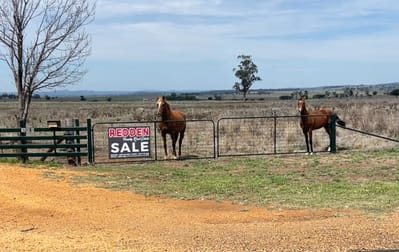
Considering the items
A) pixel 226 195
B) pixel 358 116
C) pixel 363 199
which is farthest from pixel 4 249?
pixel 358 116

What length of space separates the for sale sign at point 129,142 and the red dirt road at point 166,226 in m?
6.37

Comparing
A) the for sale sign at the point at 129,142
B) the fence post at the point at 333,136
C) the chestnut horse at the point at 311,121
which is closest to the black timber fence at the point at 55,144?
the for sale sign at the point at 129,142

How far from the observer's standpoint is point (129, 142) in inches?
730

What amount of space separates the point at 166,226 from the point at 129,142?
32.7 ft

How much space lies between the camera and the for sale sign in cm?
1838

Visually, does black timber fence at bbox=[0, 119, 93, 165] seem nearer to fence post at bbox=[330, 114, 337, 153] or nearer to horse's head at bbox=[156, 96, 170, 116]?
horse's head at bbox=[156, 96, 170, 116]

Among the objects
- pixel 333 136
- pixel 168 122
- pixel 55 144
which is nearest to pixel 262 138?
pixel 333 136

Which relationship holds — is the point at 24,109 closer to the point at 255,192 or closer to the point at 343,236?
the point at 255,192

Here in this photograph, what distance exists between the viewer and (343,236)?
25.6ft

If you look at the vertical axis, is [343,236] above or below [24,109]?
below

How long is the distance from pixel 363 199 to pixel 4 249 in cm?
666

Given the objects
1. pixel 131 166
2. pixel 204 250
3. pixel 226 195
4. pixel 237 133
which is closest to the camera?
pixel 204 250

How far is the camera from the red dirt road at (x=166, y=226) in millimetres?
7422

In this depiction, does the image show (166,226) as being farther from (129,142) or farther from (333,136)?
(333,136)
